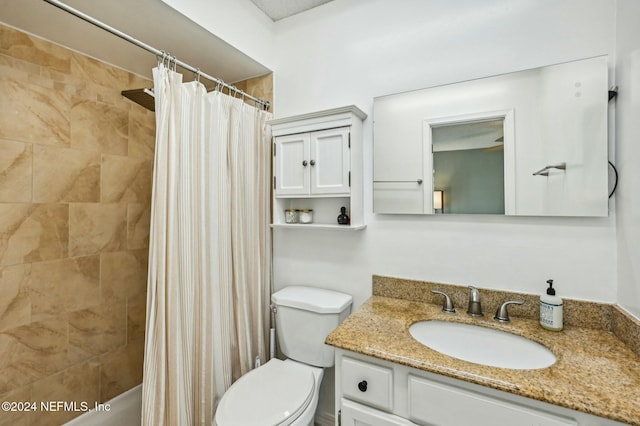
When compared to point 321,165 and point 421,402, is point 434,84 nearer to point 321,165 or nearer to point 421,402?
point 321,165

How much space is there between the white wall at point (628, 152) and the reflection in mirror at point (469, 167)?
1.23 feet

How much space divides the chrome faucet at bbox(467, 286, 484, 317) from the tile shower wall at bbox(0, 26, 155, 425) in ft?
6.58

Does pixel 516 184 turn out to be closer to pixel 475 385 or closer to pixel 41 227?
pixel 475 385

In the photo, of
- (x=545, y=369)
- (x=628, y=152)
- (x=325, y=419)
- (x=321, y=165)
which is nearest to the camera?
(x=545, y=369)

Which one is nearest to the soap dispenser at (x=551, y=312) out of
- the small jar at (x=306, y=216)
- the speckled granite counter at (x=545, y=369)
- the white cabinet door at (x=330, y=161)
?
the speckled granite counter at (x=545, y=369)

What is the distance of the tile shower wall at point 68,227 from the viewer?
1419mm

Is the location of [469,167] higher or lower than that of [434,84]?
lower

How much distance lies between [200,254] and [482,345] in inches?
51.6

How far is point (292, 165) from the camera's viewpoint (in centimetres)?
167

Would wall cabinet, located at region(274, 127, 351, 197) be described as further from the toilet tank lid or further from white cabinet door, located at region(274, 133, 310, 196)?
the toilet tank lid

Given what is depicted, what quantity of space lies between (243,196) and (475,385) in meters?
1.33

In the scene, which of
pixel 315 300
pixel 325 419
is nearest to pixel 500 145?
pixel 315 300

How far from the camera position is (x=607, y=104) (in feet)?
3.56

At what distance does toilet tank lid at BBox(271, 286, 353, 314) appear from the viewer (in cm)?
146
